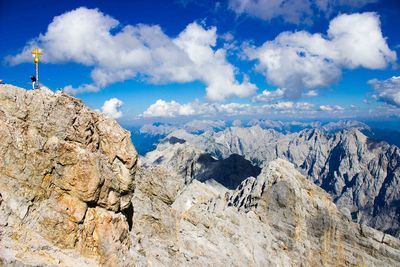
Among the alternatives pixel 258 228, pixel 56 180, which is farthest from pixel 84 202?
pixel 258 228

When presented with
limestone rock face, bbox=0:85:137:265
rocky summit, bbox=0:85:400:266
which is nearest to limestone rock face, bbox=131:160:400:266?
rocky summit, bbox=0:85:400:266

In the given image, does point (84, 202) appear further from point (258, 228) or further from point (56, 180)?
point (258, 228)

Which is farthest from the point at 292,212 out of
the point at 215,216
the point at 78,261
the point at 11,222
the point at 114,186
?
the point at 11,222

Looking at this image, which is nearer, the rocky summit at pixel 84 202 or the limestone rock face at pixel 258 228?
the rocky summit at pixel 84 202

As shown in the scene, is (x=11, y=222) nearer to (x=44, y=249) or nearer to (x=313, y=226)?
(x=44, y=249)

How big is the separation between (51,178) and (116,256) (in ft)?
30.0

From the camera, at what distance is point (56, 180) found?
32.2 meters

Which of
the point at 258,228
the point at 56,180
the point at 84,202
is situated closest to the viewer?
the point at 56,180

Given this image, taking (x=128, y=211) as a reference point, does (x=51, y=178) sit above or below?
above

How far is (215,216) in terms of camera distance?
2474 inches

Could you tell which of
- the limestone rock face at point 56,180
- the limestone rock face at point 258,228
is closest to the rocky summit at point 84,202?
the limestone rock face at point 56,180

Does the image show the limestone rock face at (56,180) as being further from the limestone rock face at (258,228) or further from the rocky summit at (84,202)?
the limestone rock face at (258,228)

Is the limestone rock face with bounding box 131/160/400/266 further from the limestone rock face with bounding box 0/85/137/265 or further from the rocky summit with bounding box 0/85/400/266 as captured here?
the limestone rock face with bounding box 0/85/137/265

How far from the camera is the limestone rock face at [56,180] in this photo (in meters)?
30.0
